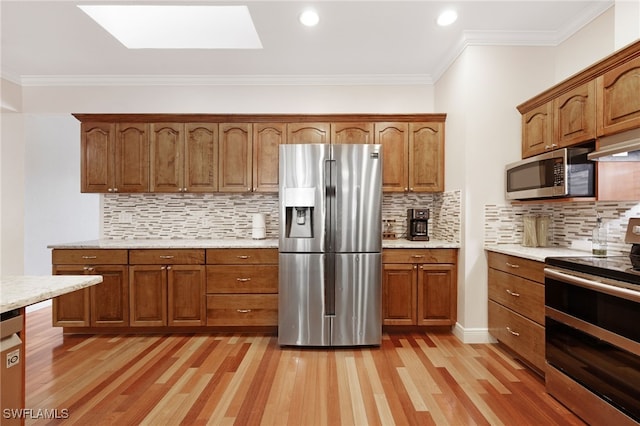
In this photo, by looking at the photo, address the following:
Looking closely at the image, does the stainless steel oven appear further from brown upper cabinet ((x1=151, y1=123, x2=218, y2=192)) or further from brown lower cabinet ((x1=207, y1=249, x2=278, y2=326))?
brown upper cabinet ((x1=151, y1=123, x2=218, y2=192))

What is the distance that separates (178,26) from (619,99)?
342cm

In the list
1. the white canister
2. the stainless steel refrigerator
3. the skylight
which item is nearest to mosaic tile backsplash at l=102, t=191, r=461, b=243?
the white canister

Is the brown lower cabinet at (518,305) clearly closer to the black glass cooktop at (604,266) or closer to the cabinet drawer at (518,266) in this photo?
the cabinet drawer at (518,266)

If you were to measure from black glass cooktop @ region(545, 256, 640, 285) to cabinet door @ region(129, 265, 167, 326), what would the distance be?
10.6 ft

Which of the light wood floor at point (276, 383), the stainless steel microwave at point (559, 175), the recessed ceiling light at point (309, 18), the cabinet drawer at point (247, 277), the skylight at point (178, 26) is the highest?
the skylight at point (178, 26)

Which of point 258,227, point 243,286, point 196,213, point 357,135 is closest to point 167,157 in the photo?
point 196,213

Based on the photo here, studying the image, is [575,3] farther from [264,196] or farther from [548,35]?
[264,196]

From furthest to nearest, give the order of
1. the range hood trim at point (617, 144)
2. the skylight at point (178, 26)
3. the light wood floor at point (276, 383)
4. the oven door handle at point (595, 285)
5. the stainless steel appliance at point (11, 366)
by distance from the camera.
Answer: the skylight at point (178, 26)
the light wood floor at point (276, 383)
the range hood trim at point (617, 144)
the oven door handle at point (595, 285)
the stainless steel appliance at point (11, 366)

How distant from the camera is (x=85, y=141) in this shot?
12.4 ft

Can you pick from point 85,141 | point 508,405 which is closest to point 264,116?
point 85,141

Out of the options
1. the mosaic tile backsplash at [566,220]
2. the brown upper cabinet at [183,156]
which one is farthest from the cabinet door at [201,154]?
the mosaic tile backsplash at [566,220]

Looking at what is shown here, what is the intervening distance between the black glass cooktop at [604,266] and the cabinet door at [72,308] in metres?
3.94

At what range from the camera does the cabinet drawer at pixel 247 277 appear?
134 inches

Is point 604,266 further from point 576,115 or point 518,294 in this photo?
point 576,115
